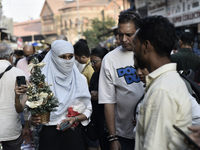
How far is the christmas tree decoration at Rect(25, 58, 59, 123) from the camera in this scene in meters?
2.87

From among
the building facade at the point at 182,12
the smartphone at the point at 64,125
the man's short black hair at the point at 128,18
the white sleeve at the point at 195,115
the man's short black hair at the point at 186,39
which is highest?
the building facade at the point at 182,12

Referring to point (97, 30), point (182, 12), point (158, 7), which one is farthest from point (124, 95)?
point (97, 30)

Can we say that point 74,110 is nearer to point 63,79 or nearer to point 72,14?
point 63,79

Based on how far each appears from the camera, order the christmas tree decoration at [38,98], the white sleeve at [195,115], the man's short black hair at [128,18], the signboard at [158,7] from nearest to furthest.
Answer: the white sleeve at [195,115], the christmas tree decoration at [38,98], the man's short black hair at [128,18], the signboard at [158,7]

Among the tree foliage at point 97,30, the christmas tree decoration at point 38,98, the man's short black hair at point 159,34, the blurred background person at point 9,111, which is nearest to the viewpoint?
the man's short black hair at point 159,34

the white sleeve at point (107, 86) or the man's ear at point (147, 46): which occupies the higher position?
the man's ear at point (147, 46)

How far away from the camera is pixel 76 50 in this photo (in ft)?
18.6

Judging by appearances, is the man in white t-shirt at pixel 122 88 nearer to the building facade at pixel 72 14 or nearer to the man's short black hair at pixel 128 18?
the man's short black hair at pixel 128 18

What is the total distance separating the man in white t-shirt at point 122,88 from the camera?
2.96 metres

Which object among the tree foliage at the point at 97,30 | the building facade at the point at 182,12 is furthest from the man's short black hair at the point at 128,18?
the tree foliage at the point at 97,30

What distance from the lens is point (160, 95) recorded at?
1545 millimetres

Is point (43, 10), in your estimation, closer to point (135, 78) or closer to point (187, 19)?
point (187, 19)

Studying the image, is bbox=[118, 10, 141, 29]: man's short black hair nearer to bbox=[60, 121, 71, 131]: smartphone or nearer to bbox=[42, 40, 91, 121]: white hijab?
bbox=[42, 40, 91, 121]: white hijab

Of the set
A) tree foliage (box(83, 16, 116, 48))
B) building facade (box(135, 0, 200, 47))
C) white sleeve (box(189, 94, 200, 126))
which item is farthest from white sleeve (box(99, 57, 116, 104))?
tree foliage (box(83, 16, 116, 48))
